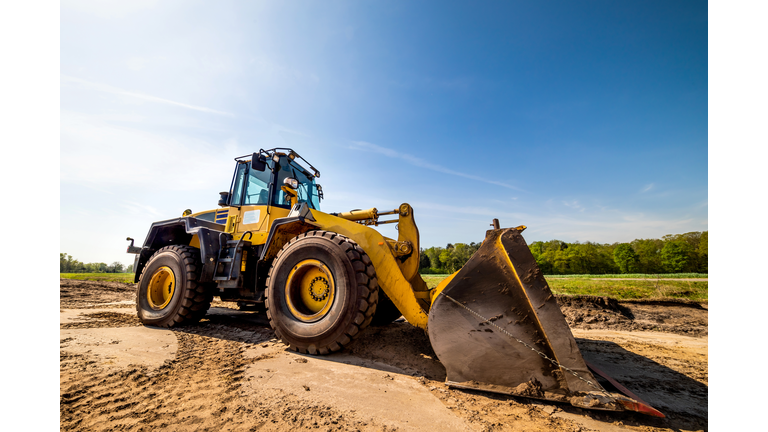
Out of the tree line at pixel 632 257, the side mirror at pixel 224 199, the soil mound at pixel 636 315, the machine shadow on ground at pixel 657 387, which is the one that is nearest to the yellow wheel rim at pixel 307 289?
the machine shadow on ground at pixel 657 387

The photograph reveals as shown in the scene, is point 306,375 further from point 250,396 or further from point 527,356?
point 527,356

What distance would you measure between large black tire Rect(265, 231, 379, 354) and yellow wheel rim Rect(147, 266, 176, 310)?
3.06 metres

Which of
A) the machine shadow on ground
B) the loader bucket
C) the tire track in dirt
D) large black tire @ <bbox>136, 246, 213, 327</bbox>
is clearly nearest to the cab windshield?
large black tire @ <bbox>136, 246, 213, 327</bbox>

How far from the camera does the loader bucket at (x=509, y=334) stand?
2.31 m

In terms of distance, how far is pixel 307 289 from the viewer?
3982 millimetres

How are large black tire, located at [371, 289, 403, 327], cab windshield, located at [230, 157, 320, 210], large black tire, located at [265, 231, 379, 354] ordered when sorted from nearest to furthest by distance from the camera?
large black tire, located at [265, 231, 379, 354] → large black tire, located at [371, 289, 403, 327] → cab windshield, located at [230, 157, 320, 210]

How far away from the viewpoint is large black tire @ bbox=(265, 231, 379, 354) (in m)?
3.35

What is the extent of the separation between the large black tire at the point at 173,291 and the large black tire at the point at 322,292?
2.20 meters

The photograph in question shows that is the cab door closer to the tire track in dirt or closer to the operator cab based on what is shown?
the operator cab

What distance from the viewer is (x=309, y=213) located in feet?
14.3

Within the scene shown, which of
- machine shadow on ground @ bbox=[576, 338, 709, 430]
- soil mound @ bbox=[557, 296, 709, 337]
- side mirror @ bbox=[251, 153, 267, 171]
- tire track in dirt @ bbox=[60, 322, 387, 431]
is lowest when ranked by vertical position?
soil mound @ bbox=[557, 296, 709, 337]

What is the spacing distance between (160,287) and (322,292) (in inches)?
165

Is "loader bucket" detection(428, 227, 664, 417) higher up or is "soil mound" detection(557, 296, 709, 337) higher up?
"loader bucket" detection(428, 227, 664, 417)

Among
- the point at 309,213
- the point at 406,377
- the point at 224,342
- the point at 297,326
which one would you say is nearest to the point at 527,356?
the point at 406,377
